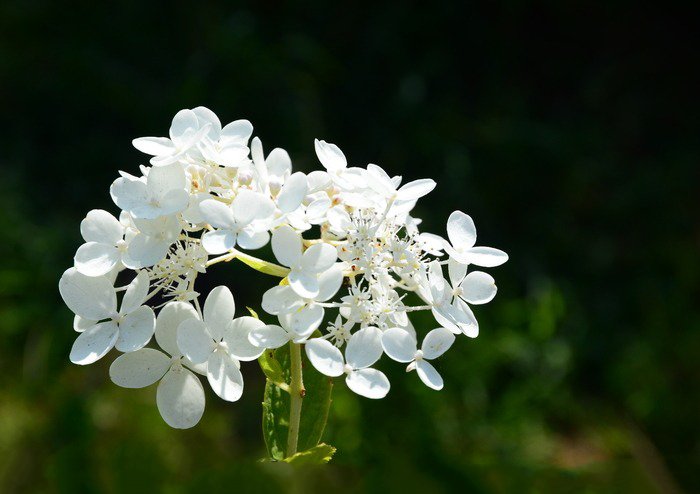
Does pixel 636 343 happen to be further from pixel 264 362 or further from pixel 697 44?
pixel 264 362

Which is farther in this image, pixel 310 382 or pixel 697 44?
pixel 697 44

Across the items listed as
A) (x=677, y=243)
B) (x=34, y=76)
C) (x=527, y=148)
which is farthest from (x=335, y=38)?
(x=677, y=243)

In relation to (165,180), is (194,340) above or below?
below

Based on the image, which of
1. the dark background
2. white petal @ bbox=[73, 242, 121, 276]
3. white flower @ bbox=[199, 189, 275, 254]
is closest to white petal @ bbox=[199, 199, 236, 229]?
white flower @ bbox=[199, 189, 275, 254]

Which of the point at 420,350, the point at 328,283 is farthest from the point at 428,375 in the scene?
the point at 328,283

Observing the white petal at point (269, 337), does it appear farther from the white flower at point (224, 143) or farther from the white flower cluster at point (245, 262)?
the white flower at point (224, 143)

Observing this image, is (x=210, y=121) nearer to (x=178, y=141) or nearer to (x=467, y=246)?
(x=178, y=141)

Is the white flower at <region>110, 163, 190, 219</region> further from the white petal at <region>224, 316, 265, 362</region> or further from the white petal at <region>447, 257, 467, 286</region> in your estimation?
the white petal at <region>447, 257, 467, 286</region>
